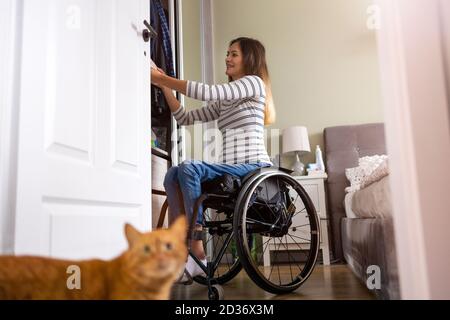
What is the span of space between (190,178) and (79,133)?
458 millimetres

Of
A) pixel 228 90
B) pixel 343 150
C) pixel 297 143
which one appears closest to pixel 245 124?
pixel 228 90

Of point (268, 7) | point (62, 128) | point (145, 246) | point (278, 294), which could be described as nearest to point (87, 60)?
point (62, 128)

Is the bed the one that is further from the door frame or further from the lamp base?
the door frame

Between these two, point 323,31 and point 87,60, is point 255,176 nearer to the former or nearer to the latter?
point 87,60

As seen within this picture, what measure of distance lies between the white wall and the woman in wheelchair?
532 millimetres

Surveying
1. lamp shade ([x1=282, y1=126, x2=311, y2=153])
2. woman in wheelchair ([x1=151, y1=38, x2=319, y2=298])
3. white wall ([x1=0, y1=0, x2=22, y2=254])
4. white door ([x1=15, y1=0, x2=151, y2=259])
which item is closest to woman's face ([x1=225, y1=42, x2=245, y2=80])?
woman in wheelchair ([x1=151, y1=38, x2=319, y2=298])

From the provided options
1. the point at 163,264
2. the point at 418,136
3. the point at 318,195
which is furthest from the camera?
the point at 318,195

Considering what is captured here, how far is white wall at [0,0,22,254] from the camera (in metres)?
0.73

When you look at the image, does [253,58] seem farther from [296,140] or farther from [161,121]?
[296,140]

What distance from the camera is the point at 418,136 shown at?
640 millimetres

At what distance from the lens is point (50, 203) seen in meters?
0.82

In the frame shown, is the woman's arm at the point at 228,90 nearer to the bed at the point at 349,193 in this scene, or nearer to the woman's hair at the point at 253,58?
the woman's hair at the point at 253,58

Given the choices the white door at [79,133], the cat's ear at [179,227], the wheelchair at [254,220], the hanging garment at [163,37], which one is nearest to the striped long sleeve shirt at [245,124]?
the wheelchair at [254,220]

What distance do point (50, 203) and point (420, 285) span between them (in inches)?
28.0
